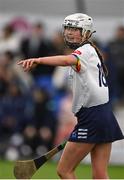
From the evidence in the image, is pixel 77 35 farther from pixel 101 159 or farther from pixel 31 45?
pixel 31 45

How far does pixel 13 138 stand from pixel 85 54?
693cm

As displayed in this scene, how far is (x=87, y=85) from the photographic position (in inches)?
359

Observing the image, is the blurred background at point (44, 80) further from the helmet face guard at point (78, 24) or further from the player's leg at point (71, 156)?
the helmet face guard at point (78, 24)

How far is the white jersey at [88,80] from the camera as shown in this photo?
29.8 feet

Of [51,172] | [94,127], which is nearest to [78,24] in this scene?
[94,127]

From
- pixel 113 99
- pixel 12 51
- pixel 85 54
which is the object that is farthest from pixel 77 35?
pixel 12 51

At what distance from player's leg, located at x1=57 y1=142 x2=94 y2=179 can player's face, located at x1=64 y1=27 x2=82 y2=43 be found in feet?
3.47

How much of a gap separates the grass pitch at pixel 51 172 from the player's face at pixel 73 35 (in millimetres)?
3560

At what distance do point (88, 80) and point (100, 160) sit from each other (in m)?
0.85

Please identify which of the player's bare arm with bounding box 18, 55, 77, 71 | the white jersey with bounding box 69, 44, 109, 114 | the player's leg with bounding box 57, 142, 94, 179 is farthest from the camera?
the player's leg with bounding box 57, 142, 94, 179

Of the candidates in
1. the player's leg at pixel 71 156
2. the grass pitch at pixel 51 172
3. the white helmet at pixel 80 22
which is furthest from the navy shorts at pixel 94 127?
the grass pitch at pixel 51 172

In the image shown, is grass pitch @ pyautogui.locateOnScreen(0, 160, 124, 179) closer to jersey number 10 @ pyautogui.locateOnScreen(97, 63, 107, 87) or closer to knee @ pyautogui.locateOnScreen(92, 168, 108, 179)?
knee @ pyautogui.locateOnScreen(92, 168, 108, 179)

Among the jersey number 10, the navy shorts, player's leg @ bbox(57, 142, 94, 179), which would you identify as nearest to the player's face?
the jersey number 10

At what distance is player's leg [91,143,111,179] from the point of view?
9.26 metres
